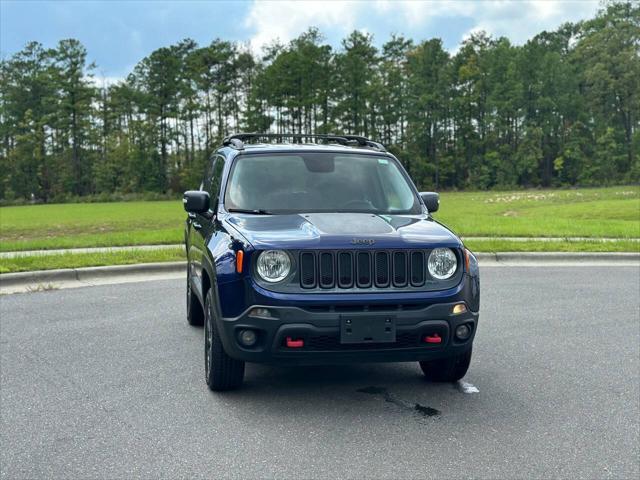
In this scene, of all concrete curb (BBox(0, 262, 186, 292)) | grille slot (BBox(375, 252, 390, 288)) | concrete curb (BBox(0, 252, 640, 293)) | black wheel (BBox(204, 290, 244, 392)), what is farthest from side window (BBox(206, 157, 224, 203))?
concrete curb (BBox(0, 262, 186, 292))

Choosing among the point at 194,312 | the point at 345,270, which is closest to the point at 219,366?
the point at 345,270

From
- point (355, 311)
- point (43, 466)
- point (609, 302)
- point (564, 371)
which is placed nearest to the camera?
point (43, 466)

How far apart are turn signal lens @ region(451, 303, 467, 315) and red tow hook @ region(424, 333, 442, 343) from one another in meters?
0.19

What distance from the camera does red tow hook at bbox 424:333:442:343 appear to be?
4.59 meters

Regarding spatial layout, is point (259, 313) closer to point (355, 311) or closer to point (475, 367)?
point (355, 311)

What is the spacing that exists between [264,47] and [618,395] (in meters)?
89.2

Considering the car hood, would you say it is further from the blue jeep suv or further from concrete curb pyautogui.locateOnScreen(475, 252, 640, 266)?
concrete curb pyautogui.locateOnScreen(475, 252, 640, 266)

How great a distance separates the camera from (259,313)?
4.43m

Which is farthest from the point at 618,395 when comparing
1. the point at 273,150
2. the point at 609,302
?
the point at 609,302

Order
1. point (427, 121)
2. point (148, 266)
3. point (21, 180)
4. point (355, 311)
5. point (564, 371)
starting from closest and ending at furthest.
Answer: point (355, 311) → point (564, 371) → point (148, 266) → point (21, 180) → point (427, 121)

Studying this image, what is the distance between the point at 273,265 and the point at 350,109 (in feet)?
259

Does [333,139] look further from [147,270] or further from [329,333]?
[147,270]

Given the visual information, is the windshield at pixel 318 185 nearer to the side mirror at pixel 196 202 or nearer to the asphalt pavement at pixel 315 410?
the side mirror at pixel 196 202

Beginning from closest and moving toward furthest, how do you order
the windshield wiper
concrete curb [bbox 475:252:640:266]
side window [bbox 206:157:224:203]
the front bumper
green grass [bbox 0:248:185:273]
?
the front bumper → the windshield wiper → side window [bbox 206:157:224:203] → green grass [bbox 0:248:185:273] → concrete curb [bbox 475:252:640:266]
